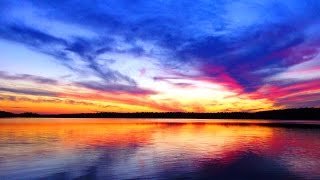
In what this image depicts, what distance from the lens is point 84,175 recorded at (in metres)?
21.7

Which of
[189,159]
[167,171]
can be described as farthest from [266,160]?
[167,171]

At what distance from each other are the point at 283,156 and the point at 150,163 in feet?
44.1

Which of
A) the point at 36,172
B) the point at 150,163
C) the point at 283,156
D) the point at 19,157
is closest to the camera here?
the point at 36,172

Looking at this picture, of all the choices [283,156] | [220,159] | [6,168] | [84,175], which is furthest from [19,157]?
[283,156]

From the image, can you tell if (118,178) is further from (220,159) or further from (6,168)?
(220,159)

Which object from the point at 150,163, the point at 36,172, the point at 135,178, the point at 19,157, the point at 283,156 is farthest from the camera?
the point at 283,156

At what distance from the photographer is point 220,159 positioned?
29.8 meters

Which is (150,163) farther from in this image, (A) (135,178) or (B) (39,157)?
(B) (39,157)

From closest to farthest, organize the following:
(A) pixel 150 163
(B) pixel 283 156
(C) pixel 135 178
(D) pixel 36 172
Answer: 1. (C) pixel 135 178
2. (D) pixel 36 172
3. (A) pixel 150 163
4. (B) pixel 283 156

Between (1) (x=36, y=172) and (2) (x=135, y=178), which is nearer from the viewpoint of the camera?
(2) (x=135, y=178)

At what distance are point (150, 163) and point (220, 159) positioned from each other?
6589 millimetres

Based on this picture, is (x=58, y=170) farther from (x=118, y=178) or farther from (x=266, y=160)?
(x=266, y=160)

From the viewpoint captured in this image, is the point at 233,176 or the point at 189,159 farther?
the point at 189,159

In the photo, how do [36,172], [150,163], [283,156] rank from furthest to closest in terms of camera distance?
[283,156], [150,163], [36,172]
